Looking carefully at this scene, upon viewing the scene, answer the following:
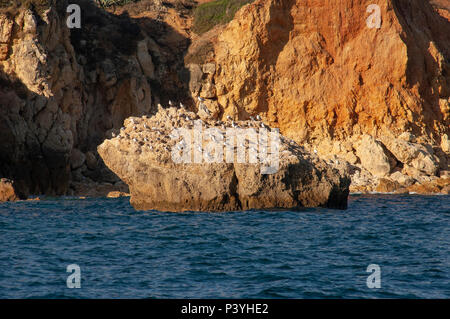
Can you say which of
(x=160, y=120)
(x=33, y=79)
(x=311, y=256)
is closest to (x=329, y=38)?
(x=33, y=79)

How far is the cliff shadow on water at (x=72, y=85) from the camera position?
3528cm

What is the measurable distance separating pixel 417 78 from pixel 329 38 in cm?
575

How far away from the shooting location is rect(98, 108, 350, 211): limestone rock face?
23.1 meters

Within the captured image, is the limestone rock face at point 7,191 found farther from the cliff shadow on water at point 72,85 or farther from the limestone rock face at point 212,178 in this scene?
the limestone rock face at point 212,178

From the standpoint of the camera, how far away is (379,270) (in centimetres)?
1520

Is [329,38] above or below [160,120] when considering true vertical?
above

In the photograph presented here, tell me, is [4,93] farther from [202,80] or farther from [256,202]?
[256,202]

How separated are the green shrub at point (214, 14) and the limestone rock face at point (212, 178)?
81.5ft
